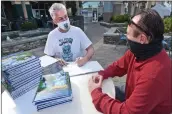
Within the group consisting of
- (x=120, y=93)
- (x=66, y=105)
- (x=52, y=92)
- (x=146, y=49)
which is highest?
(x=146, y=49)

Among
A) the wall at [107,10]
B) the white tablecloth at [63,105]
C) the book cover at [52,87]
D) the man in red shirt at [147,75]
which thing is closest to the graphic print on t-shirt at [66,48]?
the book cover at [52,87]

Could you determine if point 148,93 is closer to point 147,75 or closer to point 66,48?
point 147,75

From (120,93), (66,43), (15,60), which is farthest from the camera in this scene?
(66,43)

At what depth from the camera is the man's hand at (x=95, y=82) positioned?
147cm

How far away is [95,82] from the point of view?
1592mm

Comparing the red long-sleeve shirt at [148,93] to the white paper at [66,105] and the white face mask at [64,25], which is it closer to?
the white paper at [66,105]

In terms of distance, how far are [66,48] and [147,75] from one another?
159cm

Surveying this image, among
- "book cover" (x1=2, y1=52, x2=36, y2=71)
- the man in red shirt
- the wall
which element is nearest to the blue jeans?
the man in red shirt

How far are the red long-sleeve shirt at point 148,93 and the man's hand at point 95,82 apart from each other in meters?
0.07

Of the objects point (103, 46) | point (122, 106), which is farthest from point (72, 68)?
point (103, 46)

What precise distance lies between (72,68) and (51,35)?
80 centimetres

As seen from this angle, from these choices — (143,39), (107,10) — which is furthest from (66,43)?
(107,10)

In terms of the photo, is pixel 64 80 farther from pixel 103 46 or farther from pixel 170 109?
pixel 103 46

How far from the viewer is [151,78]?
114 centimetres
